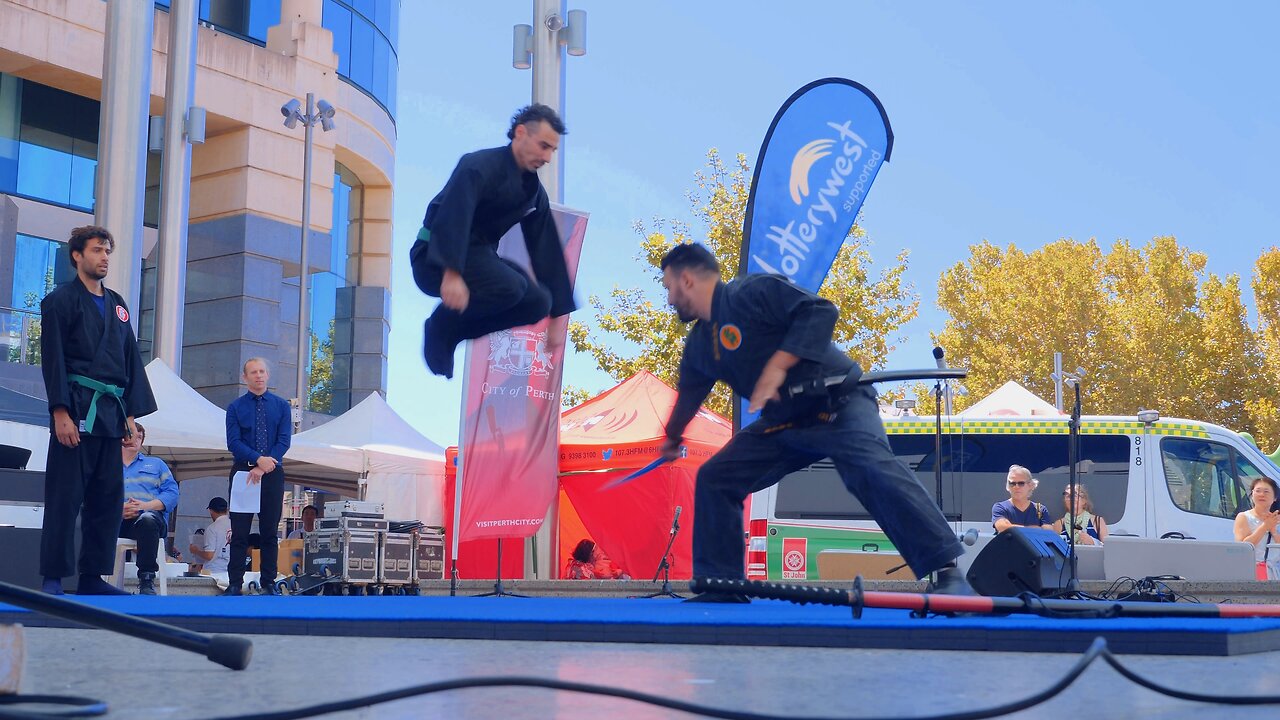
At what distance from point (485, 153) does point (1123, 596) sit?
5.11 meters

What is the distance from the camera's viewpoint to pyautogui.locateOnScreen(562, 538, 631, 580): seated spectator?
16078 mm

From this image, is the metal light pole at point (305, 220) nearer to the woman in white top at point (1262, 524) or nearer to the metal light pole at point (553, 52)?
the metal light pole at point (553, 52)

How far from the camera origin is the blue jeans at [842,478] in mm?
5449

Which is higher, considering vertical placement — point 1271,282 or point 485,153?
point 1271,282

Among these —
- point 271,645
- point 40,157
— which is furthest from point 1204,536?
point 40,157

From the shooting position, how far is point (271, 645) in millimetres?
3990

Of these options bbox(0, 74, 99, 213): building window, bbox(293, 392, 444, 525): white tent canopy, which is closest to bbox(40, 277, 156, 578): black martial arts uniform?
bbox(293, 392, 444, 525): white tent canopy

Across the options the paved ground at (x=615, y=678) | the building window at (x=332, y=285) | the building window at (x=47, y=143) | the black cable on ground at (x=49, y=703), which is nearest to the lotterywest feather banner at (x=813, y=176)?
the paved ground at (x=615, y=678)

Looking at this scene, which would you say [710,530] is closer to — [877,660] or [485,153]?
[485,153]

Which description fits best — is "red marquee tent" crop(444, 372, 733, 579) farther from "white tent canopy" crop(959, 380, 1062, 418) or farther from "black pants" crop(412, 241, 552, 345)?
"black pants" crop(412, 241, 552, 345)

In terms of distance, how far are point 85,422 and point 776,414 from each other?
12.8 ft

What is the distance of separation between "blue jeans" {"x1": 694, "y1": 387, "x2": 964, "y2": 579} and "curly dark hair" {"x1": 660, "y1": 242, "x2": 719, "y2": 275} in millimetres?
774

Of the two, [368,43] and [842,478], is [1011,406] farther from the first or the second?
[368,43]

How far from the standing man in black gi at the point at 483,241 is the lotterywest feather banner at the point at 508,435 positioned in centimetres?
442
